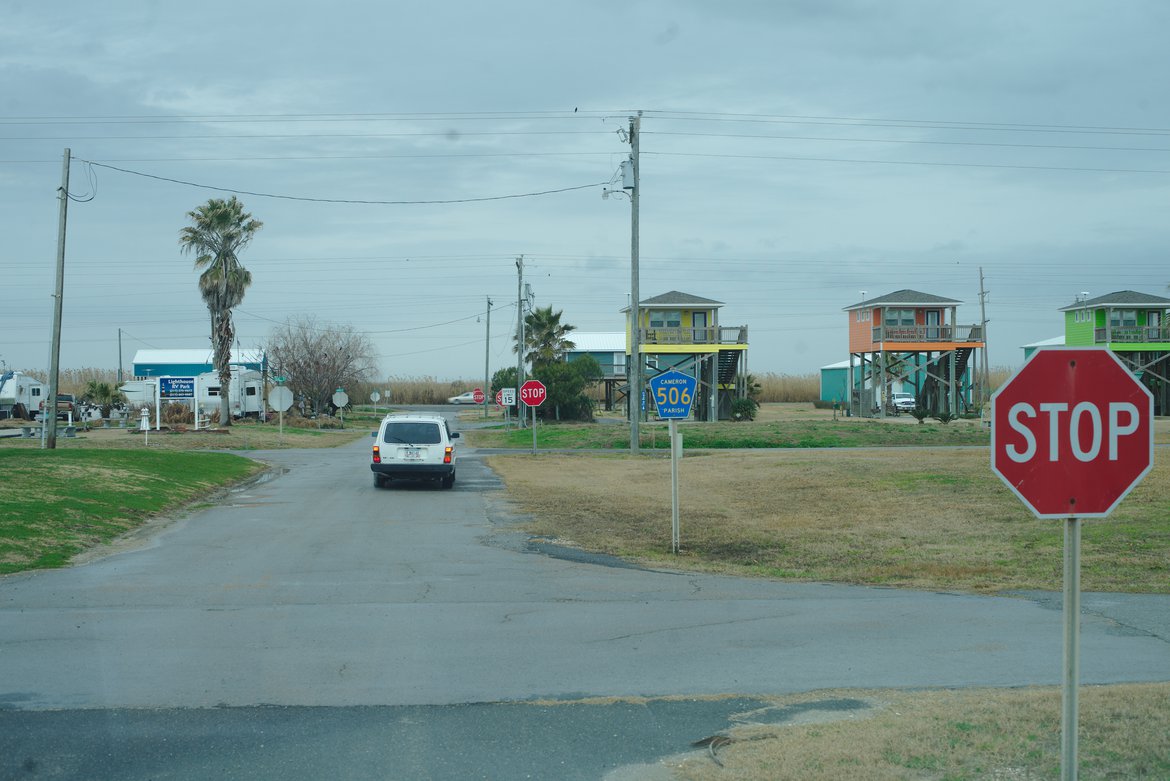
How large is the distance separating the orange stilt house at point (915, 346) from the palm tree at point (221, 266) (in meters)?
34.9

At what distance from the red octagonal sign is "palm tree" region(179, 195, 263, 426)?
53.9m

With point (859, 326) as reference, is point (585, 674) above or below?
below

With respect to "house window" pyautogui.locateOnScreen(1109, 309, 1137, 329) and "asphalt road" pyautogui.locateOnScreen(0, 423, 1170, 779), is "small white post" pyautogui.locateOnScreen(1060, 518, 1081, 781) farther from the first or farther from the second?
"house window" pyautogui.locateOnScreen(1109, 309, 1137, 329)

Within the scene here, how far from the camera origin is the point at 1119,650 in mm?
8586

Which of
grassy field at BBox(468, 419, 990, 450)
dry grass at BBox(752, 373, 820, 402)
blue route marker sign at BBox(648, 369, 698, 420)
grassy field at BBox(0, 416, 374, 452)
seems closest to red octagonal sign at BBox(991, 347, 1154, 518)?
blue route marker sign at BBox(648, 369, 698, 420)

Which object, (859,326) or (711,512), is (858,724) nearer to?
(711,512)

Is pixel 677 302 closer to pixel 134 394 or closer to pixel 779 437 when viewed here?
pixel 779 437

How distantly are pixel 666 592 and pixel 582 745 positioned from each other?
5.47m

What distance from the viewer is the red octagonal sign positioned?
457 centimetres

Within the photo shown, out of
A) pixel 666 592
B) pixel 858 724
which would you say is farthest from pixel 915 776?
pixel 666 592

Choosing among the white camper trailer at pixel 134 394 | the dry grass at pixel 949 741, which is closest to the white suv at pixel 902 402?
the white camper trailer at pixel 134 394

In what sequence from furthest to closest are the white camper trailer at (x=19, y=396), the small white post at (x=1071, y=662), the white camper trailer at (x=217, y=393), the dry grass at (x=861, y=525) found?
the white camper trailer at (x=217, y=393) < the white camper trailer at (x=19, y=396) < the dry grass at (x=861, y=525) < the small white post at (x=1071, y=662)

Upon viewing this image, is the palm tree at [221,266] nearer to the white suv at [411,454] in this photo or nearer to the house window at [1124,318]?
the white suv at [411,454]

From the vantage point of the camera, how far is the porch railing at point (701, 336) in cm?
5844
